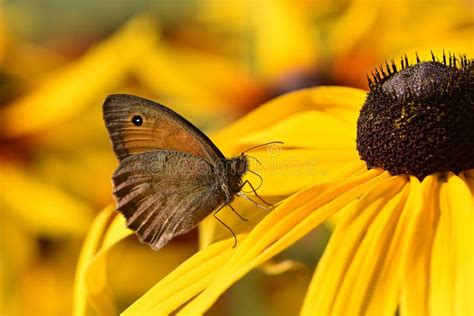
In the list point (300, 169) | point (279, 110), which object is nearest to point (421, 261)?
point (300, 169)

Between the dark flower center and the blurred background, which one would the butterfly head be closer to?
the dark flower center

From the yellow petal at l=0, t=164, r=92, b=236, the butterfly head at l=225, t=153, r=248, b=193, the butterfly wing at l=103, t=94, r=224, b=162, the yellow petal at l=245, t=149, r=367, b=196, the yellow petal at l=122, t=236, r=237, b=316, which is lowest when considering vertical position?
the yellow petal at l=0, t=164, r=92, b=236

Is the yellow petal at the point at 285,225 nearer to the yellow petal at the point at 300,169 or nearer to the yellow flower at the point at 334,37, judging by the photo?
the yellow petal at the point at 300,169

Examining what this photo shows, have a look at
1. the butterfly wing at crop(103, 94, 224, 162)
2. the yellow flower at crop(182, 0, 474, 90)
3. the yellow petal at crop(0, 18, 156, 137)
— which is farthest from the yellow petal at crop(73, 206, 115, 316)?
the yellow flower at crop(182, 0, 474, 90)

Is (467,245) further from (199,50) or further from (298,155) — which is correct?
(199,50)

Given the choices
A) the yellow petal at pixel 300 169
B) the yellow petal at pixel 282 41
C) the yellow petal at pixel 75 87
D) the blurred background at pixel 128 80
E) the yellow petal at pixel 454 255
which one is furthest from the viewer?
the yellow petal at pixel 282 41

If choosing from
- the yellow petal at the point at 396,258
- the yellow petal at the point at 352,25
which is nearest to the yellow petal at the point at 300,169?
the yellow petal at the point at 396,258

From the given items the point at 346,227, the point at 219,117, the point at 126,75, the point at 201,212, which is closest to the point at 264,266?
the point at 201,212

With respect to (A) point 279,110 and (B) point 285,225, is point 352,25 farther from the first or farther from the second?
(B) point 285,225
